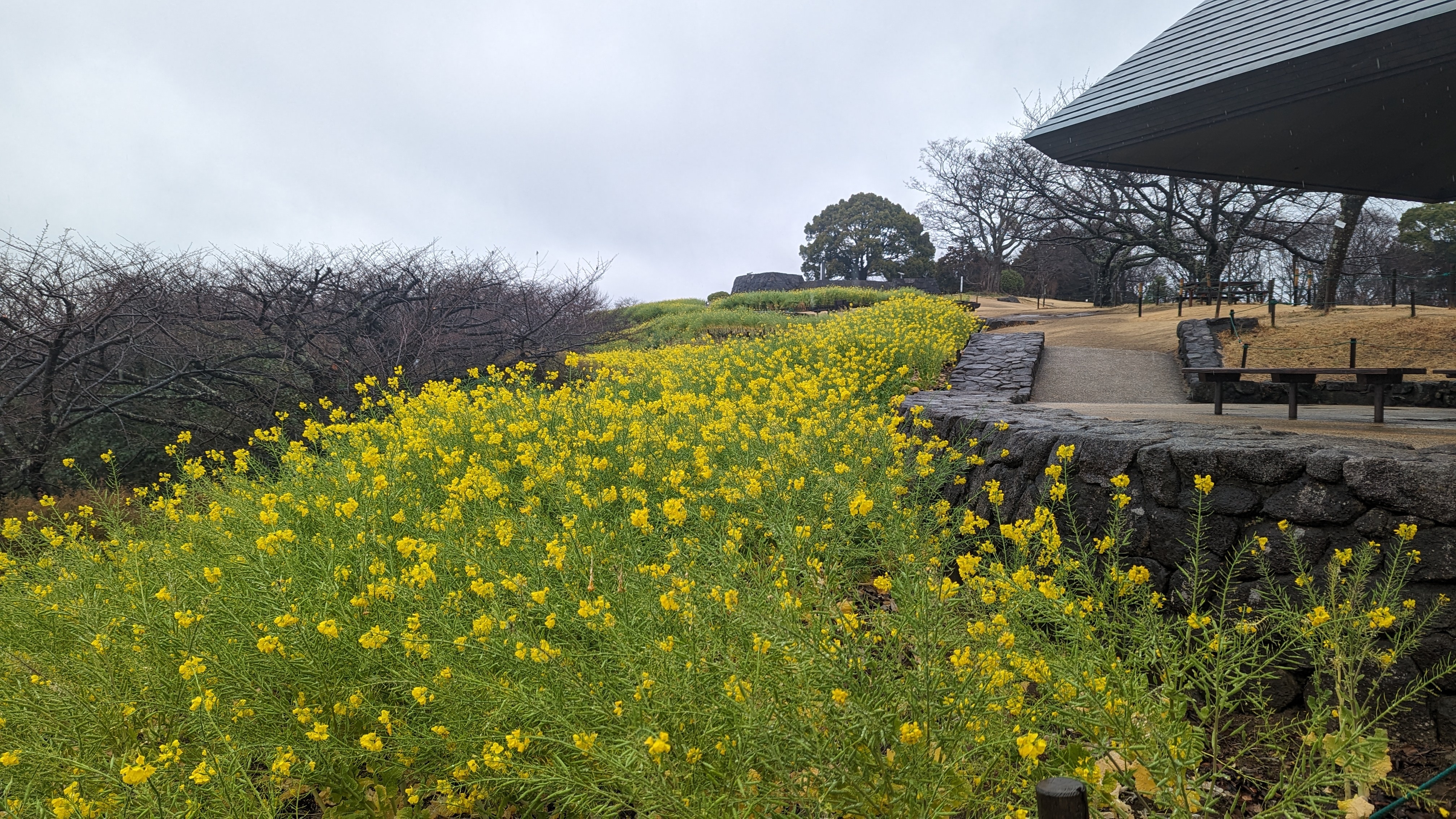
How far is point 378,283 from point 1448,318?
16.6 metres

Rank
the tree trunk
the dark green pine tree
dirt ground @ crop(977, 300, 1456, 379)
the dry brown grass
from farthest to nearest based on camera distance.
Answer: the dark green pine tree, the tree trunk, dirt ground @ crop(977, 300, 1456, 379), the dry brown grass

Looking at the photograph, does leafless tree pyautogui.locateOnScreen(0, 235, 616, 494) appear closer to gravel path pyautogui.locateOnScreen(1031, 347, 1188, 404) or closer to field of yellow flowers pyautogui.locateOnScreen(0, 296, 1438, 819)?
field of yellow flowers pyautogui.locateOnScreen(0, 296, 1438, 819)

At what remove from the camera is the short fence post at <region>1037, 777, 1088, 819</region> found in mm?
1605

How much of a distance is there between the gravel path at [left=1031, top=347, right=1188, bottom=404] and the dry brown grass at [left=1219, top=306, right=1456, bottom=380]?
3.70 ft

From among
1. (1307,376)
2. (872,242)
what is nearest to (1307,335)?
(1307,376)

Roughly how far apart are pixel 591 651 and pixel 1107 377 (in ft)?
31.2

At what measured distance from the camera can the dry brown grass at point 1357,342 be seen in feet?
34.4

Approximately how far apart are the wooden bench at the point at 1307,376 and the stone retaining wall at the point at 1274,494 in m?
2.05

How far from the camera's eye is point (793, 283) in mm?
33219

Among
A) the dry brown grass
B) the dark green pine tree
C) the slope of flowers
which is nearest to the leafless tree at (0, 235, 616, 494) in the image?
the slope of flowers

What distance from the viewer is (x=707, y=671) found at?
7.31 ft

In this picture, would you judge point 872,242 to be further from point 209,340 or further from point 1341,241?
point 209,340

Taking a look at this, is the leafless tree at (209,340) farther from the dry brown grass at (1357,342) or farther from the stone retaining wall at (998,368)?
the dry brown grass at (1357,342)

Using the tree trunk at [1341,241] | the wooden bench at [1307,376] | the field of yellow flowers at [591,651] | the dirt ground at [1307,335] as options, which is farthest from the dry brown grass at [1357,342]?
the field of yellow flowers at [591,651]
